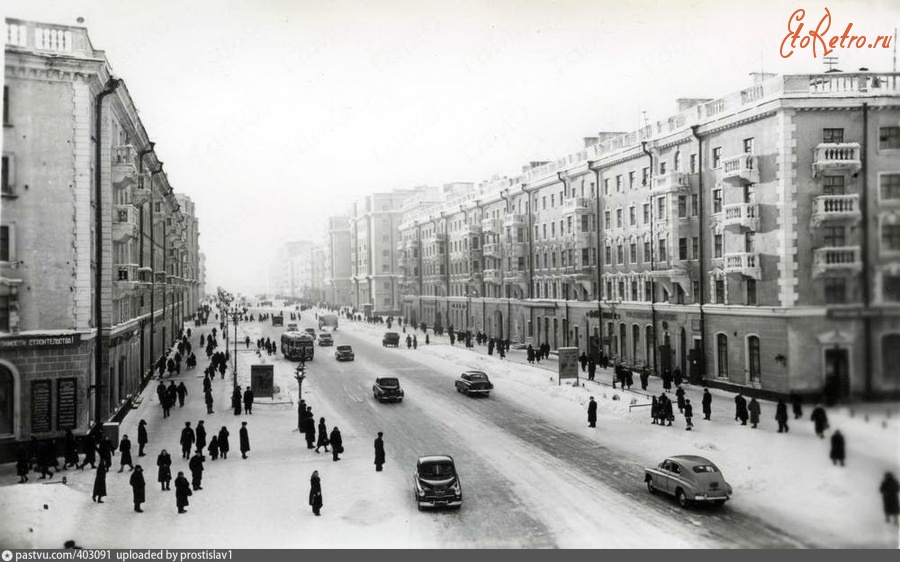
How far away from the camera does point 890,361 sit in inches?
558

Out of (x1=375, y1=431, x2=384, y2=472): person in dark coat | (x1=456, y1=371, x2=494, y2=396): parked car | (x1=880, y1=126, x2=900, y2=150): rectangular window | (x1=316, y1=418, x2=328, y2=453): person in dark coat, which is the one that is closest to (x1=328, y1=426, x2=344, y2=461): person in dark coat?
(x1=316, y1=418, x2=328, y2=453): person in dark coat

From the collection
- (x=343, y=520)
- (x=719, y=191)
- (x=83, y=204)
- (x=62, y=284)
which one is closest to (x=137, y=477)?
(x=343, y=520)

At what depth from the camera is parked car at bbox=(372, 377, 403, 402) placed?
31.1 m

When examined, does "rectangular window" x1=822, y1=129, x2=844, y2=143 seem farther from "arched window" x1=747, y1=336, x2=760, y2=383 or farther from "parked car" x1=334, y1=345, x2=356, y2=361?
"parked car" x1=334, y1=345, x2=356, y2=361

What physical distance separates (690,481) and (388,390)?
54.8 feet

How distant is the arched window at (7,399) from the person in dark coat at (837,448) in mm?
20499

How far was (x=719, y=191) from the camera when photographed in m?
30.4

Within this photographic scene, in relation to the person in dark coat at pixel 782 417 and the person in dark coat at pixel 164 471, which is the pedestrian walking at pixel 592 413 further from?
the person in dark coat at pixel 164 471

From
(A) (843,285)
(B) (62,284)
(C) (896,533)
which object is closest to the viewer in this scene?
(C) (896,533)

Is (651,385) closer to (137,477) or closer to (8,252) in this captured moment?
(137,477)

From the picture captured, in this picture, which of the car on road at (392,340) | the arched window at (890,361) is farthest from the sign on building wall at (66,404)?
the car on road at (392,340)

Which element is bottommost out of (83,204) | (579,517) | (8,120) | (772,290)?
(579,517)

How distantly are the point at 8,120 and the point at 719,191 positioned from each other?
84.3 ft

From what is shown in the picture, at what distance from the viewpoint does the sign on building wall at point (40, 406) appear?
2050 cm
